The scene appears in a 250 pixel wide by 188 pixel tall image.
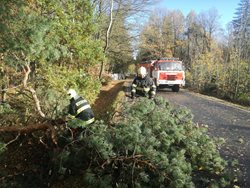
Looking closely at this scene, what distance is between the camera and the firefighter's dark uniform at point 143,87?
410 inches

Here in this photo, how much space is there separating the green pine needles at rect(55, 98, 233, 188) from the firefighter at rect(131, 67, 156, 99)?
198 cm

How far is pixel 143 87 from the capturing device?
1050cm

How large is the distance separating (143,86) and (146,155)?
425cm

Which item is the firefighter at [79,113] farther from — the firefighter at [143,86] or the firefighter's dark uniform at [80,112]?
the firefighter at [143,86]

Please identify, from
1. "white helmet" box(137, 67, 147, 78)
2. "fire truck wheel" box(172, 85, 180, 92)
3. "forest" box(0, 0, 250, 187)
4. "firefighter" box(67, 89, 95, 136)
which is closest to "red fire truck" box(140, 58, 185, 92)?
"fire truck wheel" box(172, 85, 180, 92)

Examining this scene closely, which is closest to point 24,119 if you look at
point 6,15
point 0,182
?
point 0,182

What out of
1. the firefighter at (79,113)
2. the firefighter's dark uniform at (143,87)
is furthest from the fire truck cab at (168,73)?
the firefighter at (79,113)

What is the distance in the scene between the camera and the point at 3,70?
39.7 feet

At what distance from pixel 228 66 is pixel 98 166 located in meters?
21.9

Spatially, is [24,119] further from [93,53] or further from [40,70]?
[93,53]

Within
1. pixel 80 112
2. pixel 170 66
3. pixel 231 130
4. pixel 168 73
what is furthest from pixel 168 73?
pixel 80 112

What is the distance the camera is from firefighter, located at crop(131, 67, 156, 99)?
34.2 feet

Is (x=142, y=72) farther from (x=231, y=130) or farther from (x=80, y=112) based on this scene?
(x=231, y=130)

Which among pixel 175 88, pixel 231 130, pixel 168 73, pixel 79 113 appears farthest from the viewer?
pixel 175 88
